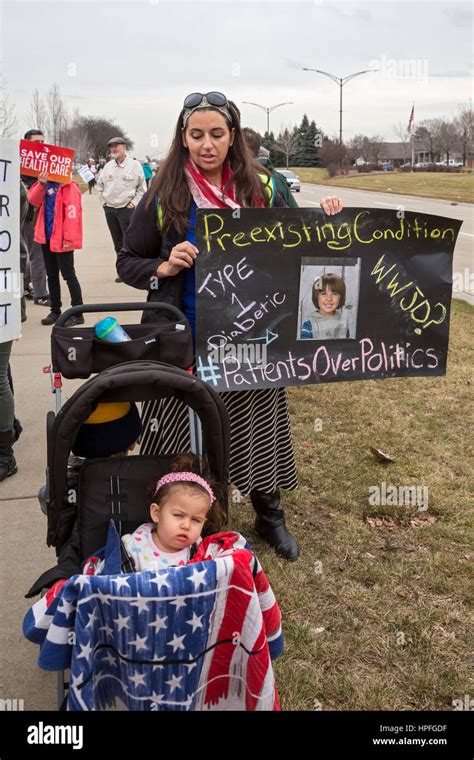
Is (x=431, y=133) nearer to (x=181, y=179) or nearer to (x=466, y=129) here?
(x=466, y=129)

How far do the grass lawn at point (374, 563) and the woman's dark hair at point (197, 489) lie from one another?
68cm

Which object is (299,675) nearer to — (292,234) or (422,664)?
(422,664)

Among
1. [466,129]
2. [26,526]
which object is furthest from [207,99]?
[466,129]

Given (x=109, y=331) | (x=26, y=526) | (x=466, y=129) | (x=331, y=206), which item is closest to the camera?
(x=109, y=331)

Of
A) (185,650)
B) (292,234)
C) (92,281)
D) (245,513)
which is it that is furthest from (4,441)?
(92,281)

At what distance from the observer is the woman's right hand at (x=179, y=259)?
2.82m

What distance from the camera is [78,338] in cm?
244

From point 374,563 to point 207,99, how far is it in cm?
221

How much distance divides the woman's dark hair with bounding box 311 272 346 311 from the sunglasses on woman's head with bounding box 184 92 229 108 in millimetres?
841

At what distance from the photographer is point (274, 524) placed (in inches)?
135

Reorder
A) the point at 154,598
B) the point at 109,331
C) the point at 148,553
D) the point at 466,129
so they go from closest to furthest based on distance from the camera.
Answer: the point at 154,598, the point at 148,553, the point at 109,331, the point at 466,129

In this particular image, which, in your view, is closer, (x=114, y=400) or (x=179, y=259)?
(x=114, y=400)

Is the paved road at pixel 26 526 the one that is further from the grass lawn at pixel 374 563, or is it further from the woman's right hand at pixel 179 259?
→ the woman's right hand at pixel 179 259
